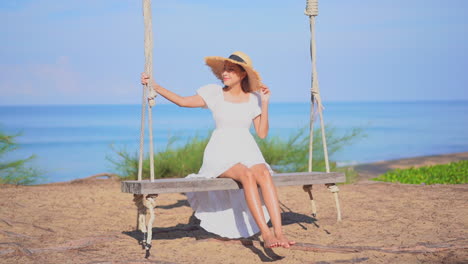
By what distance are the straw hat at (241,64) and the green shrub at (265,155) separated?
10.1 ft

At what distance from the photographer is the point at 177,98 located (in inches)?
173

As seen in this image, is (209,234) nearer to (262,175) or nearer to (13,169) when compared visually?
(262,175)

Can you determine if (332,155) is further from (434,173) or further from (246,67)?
(246,67)

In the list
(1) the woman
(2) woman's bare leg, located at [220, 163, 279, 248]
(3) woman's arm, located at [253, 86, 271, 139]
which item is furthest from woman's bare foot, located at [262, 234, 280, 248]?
(3) woman's arm, located at [253, 86, 271, 139]

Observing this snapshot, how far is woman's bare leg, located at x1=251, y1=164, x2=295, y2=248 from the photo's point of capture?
4043 millimetres

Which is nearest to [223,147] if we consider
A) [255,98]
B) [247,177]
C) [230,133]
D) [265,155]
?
[230,133]

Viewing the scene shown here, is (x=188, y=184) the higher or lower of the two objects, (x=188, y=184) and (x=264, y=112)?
the lower

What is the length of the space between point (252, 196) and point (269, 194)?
122 mm

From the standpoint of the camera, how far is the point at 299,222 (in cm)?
535

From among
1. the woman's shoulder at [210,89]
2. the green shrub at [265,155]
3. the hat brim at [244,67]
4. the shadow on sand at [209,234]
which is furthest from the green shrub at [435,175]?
the woman's shoulder at [210,89]

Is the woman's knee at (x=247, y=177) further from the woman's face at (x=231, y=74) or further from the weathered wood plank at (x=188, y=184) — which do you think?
the woman's face at (x=231, y=74)

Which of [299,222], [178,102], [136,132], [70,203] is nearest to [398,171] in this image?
[299,222]

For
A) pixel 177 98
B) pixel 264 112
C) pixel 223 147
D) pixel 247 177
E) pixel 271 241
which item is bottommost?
pixel 271 241

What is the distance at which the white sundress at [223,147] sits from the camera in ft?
14.8
